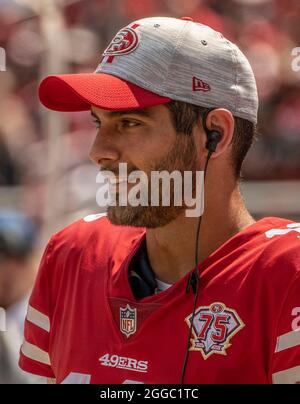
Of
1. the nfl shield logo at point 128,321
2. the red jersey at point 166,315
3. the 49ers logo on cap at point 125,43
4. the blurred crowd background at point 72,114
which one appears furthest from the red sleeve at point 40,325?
the blurred crowd background at point 72,114

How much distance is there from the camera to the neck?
181 cm

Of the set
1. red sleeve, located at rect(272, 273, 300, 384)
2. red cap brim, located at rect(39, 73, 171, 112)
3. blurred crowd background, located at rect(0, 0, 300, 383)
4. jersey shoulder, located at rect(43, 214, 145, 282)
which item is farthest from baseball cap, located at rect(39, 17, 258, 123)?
blurred crowd background, located at rect(0, 0, 300, 383)

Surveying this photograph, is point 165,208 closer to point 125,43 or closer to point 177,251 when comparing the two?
point 177,251

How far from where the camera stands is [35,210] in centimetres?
413

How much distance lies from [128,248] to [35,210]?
2.24 meters

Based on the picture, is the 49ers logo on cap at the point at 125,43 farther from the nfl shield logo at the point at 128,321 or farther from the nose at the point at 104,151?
the nfl shield logo at the point at 128,321

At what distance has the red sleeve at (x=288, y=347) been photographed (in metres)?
1.58

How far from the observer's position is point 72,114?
4500mm

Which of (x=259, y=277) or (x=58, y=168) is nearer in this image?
(x=259, y=277)

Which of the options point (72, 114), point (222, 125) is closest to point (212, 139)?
point (222, 125)

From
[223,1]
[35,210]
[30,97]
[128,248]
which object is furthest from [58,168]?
[128,248]

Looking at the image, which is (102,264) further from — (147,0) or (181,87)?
(147,0)

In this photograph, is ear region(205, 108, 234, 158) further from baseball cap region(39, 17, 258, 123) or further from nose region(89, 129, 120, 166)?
nose region(89, 129, 120, 166)

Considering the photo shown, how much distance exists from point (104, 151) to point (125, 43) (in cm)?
25
